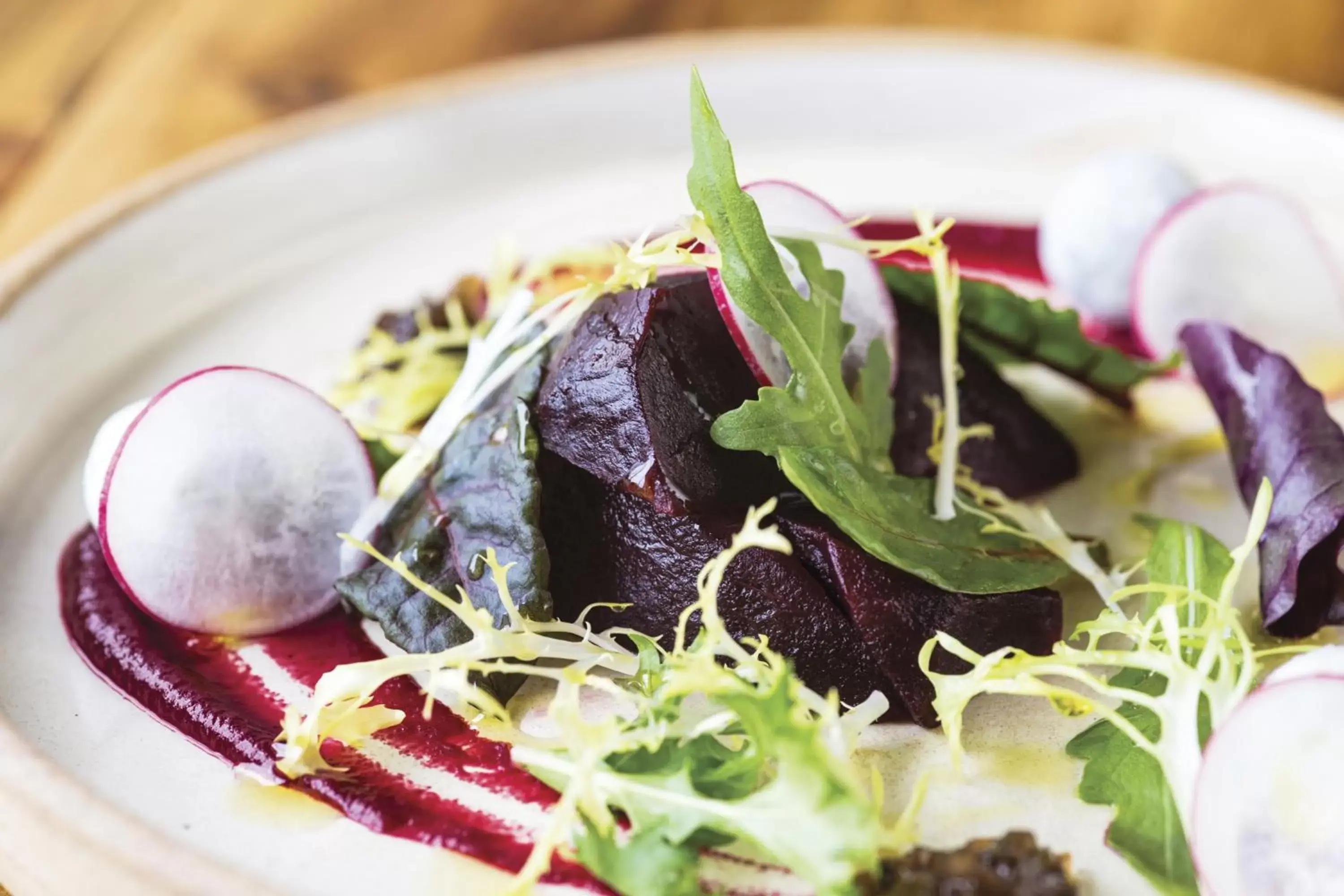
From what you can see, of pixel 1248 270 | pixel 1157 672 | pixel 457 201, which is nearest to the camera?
pixel 1157 672

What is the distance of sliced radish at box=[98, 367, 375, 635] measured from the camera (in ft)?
6.10

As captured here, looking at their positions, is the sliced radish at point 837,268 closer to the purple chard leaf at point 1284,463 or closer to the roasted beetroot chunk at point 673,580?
the roasted beetroot chunk at point 673,580

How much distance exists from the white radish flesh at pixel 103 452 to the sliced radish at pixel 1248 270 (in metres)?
1.89

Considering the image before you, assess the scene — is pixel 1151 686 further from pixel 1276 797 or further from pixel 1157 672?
pixel 1276 797

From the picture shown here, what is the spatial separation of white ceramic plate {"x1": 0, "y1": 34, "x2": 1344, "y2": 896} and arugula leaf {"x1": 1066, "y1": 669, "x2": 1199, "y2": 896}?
0.18ft

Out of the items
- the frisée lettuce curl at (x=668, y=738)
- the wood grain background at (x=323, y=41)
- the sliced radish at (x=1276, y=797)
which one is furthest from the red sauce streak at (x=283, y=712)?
the wood grain background at (x=323, y=41)

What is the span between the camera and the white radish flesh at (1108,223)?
2.65 meters

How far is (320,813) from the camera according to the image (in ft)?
5.17

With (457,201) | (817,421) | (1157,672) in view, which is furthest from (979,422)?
(457,201)

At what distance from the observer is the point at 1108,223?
266cm

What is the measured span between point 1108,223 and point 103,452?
1.96 m

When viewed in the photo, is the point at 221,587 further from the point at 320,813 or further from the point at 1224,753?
the point at 1224,753

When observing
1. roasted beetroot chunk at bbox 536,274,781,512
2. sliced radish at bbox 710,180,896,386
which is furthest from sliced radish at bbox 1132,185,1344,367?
roasted beetroot chunk at bbox 536,274,781,512

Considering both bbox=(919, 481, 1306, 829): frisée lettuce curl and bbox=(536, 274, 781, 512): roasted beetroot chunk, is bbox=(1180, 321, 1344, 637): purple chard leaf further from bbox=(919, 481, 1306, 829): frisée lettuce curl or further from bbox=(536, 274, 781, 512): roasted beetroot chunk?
bbox=(536, 274, 781, 512): roasted beetroot chunk
